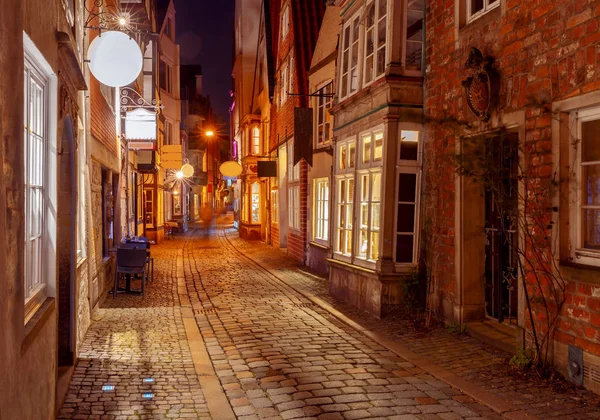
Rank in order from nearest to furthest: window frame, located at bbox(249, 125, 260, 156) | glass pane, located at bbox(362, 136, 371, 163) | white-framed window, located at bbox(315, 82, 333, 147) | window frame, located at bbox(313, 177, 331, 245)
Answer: glass pane, located at bbox(362, 136, 371, 163), window frame, located at bbox(313, 177, 331, 245), white-framed window, located at bbox(315, 82, 333, 147), window frame, located at bbox(249, 125, 260, 156)

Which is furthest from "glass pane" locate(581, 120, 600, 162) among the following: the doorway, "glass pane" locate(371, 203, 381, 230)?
"glass pane" locate(371, 203, 381, 230)

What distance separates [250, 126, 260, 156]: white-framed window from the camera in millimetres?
29592

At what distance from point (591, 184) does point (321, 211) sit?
10.9 metres

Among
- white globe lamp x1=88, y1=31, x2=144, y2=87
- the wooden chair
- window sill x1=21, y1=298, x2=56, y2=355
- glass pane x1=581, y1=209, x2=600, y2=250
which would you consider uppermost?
white globe lamp x1=88, y1=31, x2=144, y2=87

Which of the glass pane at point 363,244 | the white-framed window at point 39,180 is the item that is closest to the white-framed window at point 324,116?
the glass pane at point 363,244

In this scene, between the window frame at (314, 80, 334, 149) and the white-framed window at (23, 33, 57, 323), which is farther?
the window frame at (314, 80, 334, 149)

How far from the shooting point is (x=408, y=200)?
959cm

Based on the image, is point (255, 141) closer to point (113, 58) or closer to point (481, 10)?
point (113, 58)

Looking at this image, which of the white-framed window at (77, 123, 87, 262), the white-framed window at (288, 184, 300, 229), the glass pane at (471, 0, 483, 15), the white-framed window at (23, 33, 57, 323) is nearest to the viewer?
the white-framed window at (23, 33, 57, 323)

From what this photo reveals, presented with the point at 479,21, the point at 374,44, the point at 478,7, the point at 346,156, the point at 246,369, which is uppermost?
the point at 374,44

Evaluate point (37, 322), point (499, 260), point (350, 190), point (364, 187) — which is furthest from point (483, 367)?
point (350, 190)

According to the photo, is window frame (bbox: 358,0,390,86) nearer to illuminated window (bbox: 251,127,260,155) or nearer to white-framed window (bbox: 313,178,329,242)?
white-framed window (bbox: 313,178,329,242)

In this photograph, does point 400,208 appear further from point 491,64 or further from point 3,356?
point 3,356

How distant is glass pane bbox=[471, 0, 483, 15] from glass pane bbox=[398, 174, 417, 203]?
2.70 meters
